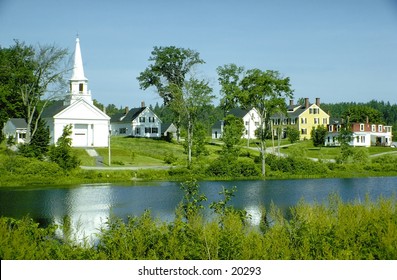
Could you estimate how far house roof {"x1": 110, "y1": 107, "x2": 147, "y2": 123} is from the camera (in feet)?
187

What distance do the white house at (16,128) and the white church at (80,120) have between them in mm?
2823

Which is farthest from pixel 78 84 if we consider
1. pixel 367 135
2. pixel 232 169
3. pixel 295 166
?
pixel 367 135

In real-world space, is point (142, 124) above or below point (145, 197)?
above

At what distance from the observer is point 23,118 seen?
4169cm

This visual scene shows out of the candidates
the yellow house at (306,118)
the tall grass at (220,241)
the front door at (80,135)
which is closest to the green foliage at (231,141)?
the front door at (80,135)

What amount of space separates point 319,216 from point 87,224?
6.85m

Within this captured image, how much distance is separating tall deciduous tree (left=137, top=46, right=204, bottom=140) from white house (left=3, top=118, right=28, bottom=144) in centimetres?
866

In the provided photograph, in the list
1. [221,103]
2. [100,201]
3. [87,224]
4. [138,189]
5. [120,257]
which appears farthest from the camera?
[221,103]

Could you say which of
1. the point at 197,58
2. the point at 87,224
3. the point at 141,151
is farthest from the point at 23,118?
the point at 87,224

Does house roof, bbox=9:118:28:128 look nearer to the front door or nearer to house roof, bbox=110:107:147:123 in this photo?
the front door

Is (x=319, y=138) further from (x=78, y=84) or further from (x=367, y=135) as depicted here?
(x=78, y=84)

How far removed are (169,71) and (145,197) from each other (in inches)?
738

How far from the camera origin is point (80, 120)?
4412 centimetres
